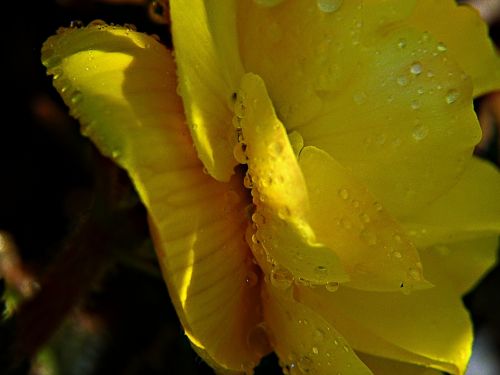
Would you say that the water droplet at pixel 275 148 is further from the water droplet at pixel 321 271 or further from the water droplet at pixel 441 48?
the water droplet at pixel 441 48

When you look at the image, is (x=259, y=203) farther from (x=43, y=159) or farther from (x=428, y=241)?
(x=43, y=159)

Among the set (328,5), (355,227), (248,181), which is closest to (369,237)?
(355,227)

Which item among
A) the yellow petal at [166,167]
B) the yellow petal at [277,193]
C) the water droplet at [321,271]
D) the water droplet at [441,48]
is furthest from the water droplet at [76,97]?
the water droplet at [441,48]

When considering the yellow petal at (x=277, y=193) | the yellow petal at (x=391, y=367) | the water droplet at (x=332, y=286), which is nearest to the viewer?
the yellow petal at (x=277, y=193)

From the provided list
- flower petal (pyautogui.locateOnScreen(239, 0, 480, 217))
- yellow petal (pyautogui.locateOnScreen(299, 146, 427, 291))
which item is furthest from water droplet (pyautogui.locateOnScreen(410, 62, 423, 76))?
yellow petal (pyautogui.locateOnScreen(299, 146, 427, 291))

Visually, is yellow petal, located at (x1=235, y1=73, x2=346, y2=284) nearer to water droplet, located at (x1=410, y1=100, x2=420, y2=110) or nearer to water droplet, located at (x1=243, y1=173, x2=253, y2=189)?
water droplet, located at (x1=243, y1=173, x2=253, y2=189)

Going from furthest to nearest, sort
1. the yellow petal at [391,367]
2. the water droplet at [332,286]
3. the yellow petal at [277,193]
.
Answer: the yellow petal at [391,367]
the water droplet at [332,286]
the yellow petal at [277,193]
